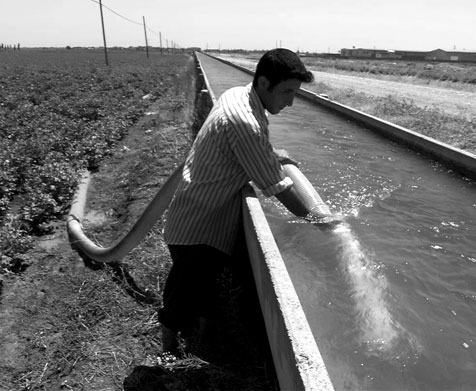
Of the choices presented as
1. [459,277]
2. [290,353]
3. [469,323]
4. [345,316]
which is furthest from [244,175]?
[459,277]

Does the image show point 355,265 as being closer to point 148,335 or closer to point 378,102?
point 148,335

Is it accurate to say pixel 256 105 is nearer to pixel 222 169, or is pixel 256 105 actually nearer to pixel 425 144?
pixel 222 169

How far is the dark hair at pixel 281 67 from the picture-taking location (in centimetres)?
221

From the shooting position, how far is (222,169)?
2.43m

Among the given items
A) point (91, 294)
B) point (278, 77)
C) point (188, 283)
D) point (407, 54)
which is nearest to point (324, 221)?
point (188, 283)

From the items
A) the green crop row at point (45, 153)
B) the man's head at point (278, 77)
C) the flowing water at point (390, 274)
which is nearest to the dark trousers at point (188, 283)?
the flowing water at point (390, 274)

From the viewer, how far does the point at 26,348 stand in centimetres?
316

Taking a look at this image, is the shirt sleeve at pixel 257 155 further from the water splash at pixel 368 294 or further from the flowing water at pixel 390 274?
the water splash at pixel 368 294

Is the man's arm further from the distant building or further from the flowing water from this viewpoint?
the distant building

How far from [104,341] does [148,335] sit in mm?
325

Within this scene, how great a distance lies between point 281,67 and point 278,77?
0.06 metres

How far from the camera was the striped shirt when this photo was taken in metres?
2.24

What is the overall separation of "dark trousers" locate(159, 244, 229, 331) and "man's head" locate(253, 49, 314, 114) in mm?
1005

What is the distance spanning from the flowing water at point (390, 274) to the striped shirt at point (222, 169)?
1.15m
